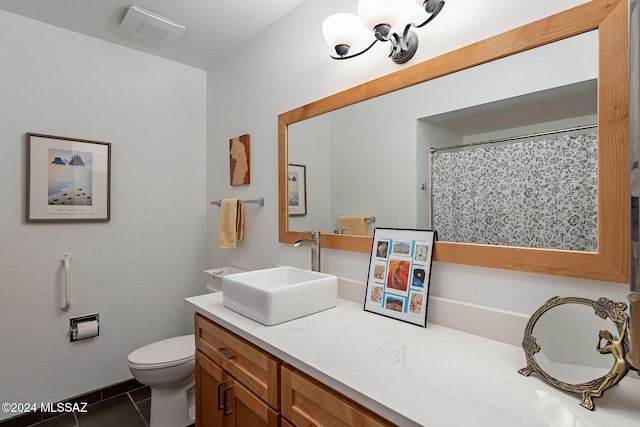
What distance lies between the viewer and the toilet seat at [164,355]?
1.78 m

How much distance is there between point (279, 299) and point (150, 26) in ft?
6.21

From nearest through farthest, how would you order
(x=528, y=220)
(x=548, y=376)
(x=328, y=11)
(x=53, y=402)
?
1. (x=548, y=376)
2. (x=528, y=220)
3. (x=328, y=11)
4. (x=53, y=402)

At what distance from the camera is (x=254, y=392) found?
1.12m

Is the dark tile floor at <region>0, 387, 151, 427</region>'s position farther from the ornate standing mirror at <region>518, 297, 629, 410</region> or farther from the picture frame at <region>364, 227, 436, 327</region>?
the ornate standing mirror at <region>518, 297, 629, 410</region>

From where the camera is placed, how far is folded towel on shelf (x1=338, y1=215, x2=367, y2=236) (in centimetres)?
149

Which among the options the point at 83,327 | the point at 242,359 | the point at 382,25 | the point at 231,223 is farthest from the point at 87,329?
the point at 382,25

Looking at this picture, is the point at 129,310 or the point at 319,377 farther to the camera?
the point at 129,310

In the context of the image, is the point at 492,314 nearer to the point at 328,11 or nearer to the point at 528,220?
the point at 528,220

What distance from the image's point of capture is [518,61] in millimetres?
1029

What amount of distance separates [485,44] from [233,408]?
1.58 m

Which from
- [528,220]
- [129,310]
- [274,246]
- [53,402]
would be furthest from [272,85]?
[53,402]

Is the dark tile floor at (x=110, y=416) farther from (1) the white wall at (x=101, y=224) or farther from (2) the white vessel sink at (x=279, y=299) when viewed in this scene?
(2) the white vessel sink at (x=279, y=299)

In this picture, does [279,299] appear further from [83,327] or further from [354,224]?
[83,327]

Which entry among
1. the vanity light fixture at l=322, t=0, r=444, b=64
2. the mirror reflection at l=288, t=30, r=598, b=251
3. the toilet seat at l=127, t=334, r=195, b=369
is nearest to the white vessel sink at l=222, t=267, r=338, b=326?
the mirror reflection at l=288, t=30, r=598, b=251
